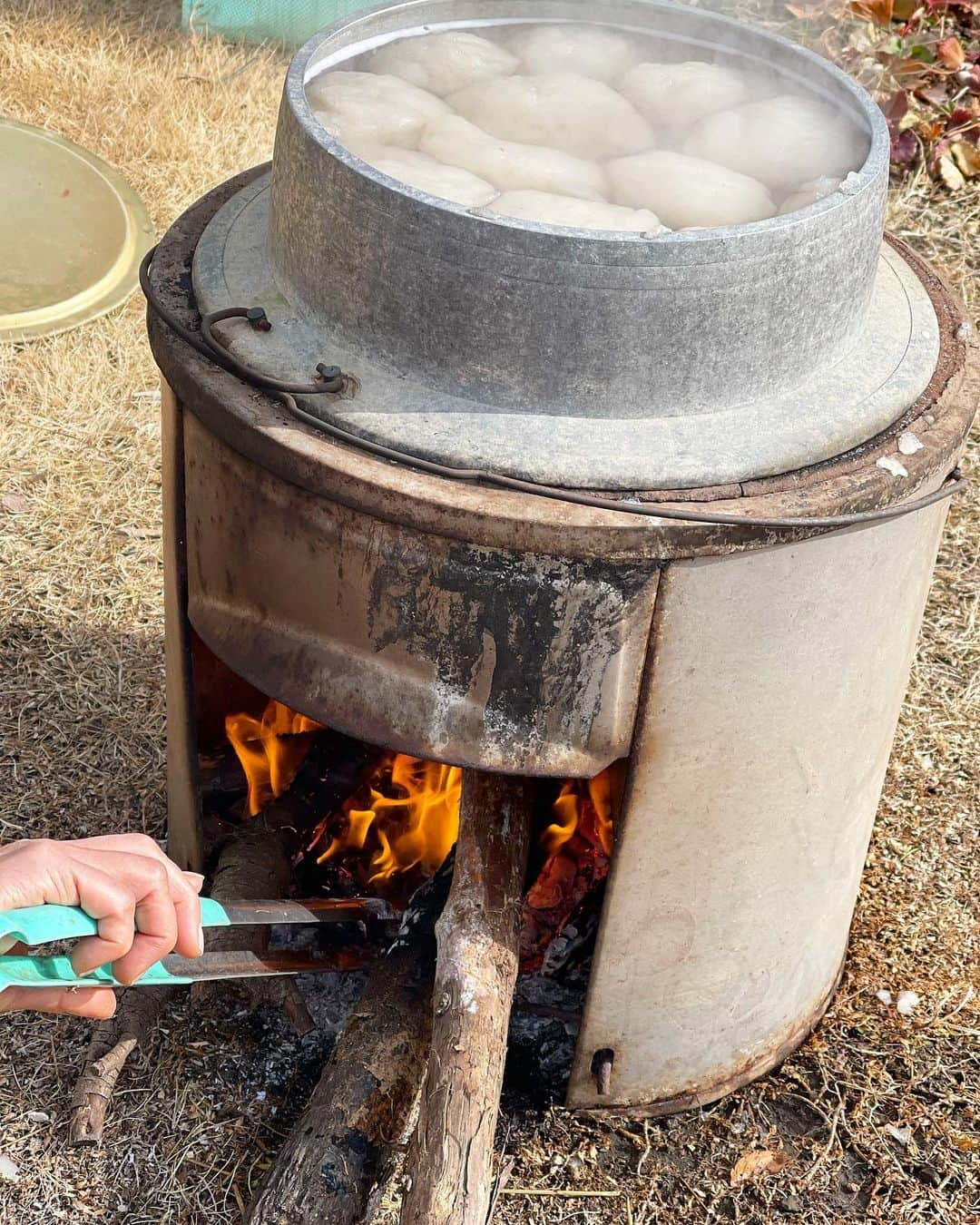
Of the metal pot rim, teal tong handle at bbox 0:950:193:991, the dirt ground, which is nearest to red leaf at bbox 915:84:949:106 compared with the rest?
the dirt ground

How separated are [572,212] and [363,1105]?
161 centimetres

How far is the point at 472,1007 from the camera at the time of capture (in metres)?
2.33

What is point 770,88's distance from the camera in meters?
2.72

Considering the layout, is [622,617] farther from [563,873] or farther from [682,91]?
[682,91]

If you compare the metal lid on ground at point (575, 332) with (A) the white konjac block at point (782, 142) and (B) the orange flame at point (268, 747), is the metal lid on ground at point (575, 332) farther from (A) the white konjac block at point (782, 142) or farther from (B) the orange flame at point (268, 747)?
(B) the orange flame at point (268, 747)

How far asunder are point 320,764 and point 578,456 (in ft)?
4.54

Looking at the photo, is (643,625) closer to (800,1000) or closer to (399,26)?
(800,1000)

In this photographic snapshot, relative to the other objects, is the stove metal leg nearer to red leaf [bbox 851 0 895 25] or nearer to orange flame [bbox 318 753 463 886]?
orange flame [bbox 318 753 463 886]

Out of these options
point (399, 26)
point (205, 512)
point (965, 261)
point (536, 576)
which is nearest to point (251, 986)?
point (205, 512)

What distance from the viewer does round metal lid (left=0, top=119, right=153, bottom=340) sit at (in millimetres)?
5281

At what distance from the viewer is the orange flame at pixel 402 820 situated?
10.2ft

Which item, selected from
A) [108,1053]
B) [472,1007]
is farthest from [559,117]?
[108,1053]

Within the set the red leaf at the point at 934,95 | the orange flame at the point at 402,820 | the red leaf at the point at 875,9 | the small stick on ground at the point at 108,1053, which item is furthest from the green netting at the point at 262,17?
the small stick on ground at the point at 108,1053

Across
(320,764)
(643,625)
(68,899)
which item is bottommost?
(320,764)
